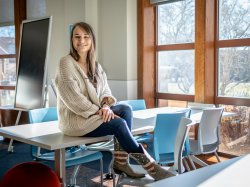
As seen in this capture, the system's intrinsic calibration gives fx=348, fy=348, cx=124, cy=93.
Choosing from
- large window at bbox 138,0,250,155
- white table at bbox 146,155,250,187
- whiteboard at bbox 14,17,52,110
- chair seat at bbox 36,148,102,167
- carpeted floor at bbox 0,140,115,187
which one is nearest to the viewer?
white table at bbox 146,155,250,187

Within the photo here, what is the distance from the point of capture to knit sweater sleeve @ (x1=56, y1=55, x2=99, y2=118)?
8.35ft

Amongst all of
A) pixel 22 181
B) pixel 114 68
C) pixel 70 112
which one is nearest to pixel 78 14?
pixel 114 68

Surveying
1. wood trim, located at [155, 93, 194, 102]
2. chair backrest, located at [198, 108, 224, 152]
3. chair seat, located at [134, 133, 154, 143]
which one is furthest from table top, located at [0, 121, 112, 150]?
wood trim, located at [155, 93, 194, 102]

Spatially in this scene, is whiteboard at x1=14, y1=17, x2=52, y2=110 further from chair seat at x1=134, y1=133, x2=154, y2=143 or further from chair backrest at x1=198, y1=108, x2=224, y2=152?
chair backrest at x1=198, y1=108, x2=224, y2=152

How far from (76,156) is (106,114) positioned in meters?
0.67

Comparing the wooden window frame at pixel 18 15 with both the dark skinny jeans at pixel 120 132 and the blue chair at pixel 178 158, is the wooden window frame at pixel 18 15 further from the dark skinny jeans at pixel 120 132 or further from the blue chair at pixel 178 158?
the blue chair at pixel 178 158

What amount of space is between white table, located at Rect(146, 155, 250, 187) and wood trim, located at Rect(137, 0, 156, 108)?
3596 mm

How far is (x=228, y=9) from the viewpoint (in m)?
4.23

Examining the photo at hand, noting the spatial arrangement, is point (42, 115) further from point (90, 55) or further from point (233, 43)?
point (233, 43)

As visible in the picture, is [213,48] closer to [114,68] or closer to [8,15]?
[114,68]

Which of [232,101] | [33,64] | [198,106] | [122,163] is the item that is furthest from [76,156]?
[232,101]

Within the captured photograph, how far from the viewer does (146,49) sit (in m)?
5.05

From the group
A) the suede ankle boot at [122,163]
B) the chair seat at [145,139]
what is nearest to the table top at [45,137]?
the suede ankle boot at [122,163]

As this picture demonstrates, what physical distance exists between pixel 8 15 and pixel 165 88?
11.9ft
